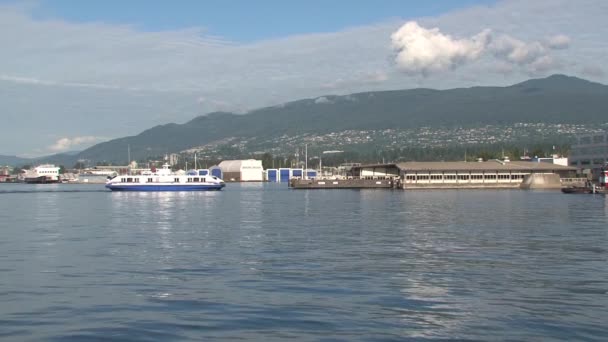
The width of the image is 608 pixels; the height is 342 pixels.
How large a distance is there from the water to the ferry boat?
268 ft

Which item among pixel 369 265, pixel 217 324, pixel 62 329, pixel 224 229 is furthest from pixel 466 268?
pixel 224 229

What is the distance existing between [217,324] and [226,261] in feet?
35.1

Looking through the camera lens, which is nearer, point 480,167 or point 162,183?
point 162,183

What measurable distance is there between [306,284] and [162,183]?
342 ft

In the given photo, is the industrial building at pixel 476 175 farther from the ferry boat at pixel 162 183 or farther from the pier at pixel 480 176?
the ferry boat at pixel 162 183

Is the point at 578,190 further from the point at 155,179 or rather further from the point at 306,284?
the point at 306,284

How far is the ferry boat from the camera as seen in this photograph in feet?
405

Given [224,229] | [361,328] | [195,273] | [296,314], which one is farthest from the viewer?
[224,229]

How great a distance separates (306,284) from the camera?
22.3 metres

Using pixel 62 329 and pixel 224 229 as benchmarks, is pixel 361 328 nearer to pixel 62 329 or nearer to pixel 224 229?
pixel 62 329

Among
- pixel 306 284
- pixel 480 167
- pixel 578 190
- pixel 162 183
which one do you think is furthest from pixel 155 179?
pixel 306 284

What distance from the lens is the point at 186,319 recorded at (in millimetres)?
17672

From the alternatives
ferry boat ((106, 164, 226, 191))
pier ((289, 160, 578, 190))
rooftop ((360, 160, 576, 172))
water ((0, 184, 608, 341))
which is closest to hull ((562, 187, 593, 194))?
pier ((289, 160, 578, 190))

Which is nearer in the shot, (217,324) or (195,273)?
(217,324)
